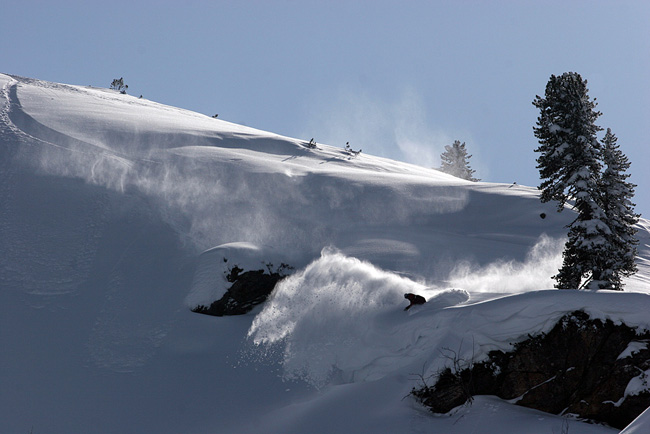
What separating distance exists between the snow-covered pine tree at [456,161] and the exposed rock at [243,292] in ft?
148

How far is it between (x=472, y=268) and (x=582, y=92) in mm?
7496

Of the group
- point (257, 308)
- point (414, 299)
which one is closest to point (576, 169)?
point (414, 299)

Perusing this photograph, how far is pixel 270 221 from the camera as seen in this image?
21.2m

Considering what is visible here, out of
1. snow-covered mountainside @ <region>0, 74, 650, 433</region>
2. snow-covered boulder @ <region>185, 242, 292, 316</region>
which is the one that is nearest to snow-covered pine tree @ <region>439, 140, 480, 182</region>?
snow-covered mountainside @ <region>0, 74, 650, 433</region>

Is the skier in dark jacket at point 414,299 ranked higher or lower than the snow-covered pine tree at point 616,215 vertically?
lower

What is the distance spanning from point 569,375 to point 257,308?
959 centimetres

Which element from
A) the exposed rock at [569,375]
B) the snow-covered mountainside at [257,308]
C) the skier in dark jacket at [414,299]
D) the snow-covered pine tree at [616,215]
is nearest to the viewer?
the exposed rock at [569,375]

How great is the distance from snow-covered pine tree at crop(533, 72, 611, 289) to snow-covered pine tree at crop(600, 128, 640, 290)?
0.29m

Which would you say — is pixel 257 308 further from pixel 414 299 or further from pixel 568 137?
pixel 568 137

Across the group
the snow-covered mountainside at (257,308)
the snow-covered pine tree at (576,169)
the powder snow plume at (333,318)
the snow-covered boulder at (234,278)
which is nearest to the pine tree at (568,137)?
the snow-covered pine tree at (576,169)

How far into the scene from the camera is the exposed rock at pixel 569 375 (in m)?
9.58

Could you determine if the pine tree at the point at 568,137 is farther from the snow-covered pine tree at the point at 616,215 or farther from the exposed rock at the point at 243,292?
the exposed rock at the point at 243,292

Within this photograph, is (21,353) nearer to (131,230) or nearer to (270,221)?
(131,230)

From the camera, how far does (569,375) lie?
10.3 m
